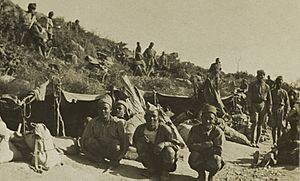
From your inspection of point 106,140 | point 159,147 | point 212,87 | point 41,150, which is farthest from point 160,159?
point 212,87

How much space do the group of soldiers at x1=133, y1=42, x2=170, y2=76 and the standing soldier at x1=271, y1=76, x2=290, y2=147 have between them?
2.56 m

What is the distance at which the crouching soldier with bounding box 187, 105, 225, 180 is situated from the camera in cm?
898

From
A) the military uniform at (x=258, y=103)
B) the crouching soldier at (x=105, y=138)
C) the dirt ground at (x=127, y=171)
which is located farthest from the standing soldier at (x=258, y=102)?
the crouching soldier at (x=105, y=138)

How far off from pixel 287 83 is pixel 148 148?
4.17 meters

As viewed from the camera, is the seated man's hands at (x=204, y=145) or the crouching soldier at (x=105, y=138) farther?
the crouching soldier at (x=105, y=138)

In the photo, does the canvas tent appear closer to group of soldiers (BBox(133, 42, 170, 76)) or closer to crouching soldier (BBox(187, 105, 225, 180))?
crouching soldier (BBox(187, 105, 225, 180))

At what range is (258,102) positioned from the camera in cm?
1127

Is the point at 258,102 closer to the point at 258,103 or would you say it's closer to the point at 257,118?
the point at 258,103

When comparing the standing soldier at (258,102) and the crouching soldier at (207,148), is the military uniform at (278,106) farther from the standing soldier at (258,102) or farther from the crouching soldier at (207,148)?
the crouching soldier at (207,148)

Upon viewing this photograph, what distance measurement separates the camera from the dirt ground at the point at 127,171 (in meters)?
8.32

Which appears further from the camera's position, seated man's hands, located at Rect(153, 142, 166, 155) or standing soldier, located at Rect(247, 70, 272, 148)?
standing soldier, located at Rect(247, 70, 272, 148)

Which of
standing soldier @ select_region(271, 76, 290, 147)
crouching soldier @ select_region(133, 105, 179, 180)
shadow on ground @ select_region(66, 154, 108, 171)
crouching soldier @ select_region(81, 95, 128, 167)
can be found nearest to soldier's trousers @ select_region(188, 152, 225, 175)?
crouching soldier @ select_region(133, 105, 179, 180)

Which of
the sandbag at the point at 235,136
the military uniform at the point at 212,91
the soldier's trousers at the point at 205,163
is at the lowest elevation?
the soldier's trousers at the point at 205,163

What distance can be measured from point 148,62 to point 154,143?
214 inches
